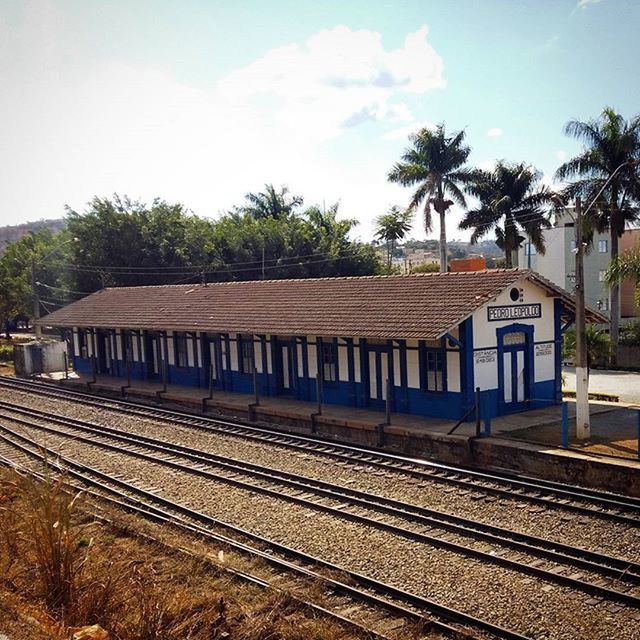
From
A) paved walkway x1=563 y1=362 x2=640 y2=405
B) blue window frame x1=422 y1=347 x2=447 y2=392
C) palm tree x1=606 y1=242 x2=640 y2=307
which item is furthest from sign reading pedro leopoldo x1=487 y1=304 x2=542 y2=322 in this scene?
palm tree x1=606 y1=242 x2=640 y2=307

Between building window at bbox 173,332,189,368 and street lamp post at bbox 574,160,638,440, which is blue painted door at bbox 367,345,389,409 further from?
building window at bbox 173,332,189,368

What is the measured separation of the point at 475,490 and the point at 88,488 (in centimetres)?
794

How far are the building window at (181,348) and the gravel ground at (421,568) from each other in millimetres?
14284

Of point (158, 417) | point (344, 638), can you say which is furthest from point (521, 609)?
point (158, 417)

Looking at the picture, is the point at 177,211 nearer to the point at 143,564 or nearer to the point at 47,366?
the point at 47,366

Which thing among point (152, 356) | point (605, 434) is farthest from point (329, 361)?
point (152, 356)

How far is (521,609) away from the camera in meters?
8.57

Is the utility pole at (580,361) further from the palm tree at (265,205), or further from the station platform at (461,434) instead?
the palm tree at (265,205)

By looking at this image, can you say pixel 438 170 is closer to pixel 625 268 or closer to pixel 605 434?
pixel 625 268

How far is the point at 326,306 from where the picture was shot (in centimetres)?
2312

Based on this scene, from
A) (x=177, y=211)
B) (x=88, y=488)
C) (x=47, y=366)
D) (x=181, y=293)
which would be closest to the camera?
(x=88, y=488)

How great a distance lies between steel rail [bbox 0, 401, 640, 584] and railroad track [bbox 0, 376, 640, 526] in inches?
68.3

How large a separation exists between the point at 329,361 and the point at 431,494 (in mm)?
9275

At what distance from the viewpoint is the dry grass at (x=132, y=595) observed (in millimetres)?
7934
